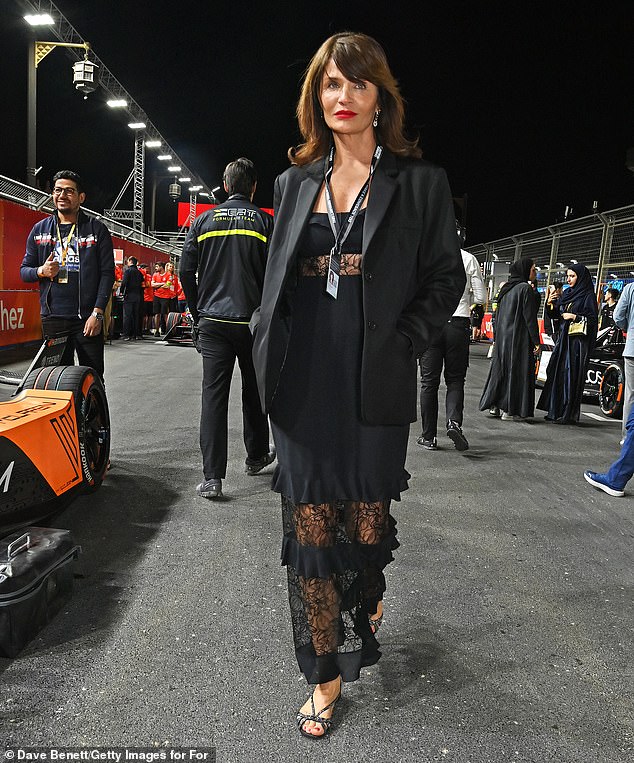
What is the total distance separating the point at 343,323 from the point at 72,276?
3.15 meters

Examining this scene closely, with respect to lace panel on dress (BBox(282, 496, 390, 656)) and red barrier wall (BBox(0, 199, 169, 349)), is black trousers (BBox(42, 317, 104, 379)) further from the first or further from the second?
red barrier wall (BBox(0, 199, 169, 349))

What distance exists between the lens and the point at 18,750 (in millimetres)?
1828

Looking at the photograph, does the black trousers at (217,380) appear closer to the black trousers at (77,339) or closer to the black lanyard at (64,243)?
the black trousers at (77,339)

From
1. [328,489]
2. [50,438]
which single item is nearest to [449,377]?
[50,438]

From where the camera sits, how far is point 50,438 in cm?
307

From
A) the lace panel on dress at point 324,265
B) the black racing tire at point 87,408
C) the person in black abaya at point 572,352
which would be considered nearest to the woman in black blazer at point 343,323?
the lace panel on dress at point 324,265

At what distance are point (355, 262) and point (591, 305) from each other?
21.5 ft

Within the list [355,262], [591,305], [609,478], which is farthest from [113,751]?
[591,305]

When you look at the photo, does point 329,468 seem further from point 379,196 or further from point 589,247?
point 589,247

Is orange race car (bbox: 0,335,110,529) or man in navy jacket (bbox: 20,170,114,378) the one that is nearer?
orange race car (bbox: 0,335,110,529)

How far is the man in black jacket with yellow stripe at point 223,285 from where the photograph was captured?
13.4 feet

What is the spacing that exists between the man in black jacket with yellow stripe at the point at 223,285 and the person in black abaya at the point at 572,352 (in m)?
4.82

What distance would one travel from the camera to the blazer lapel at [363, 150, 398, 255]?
1.83 m

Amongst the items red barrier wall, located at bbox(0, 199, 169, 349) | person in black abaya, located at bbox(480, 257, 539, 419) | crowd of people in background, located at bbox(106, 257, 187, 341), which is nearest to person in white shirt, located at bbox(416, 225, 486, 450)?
person in black abaya, located at bbox(480, 257, 539, 419)
